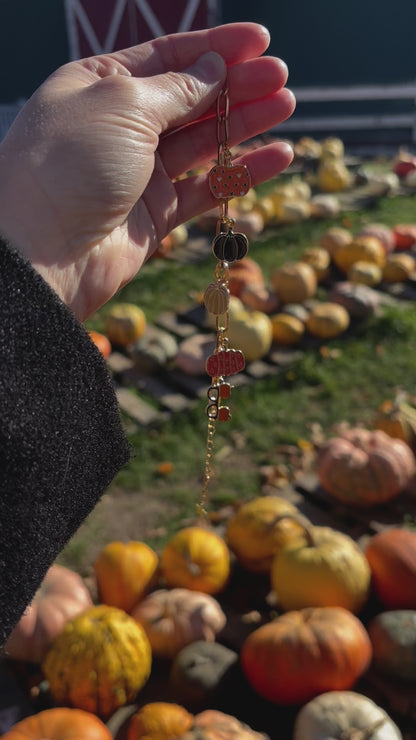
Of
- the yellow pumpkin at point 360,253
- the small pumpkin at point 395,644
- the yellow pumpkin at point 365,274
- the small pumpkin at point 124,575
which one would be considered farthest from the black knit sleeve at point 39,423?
the yellow pumpkin at point 360,253

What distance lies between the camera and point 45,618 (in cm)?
275

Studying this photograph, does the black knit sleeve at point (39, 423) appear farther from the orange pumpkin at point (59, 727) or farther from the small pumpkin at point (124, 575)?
the small pumpkin at point (124, 575)

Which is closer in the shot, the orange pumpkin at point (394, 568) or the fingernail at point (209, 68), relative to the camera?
the fingernail at point (209, 68)

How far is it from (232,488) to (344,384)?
4.99 feet

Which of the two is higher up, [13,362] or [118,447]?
[13,362]

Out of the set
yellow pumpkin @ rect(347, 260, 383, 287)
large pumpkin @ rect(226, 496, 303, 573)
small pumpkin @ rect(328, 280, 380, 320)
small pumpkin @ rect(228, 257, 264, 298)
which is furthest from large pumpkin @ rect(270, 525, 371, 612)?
yellow pumpkin @ rect(347, 260, 383, 287)

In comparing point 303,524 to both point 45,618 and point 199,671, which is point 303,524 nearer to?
point 199,671

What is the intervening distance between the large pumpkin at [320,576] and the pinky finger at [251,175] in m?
1.51

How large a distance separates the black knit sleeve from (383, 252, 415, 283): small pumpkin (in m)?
5.67

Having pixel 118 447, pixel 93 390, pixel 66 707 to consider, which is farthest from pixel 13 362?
pixel 66 707

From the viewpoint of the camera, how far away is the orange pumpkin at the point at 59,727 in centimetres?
227

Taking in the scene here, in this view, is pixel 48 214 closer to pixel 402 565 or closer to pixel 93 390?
pixel 93 390

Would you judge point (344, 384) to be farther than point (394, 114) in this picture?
No

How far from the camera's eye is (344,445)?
3.76 metres
